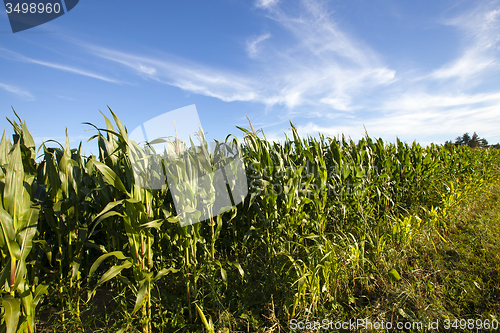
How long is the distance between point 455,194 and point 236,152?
5.15 metres

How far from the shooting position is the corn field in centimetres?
167

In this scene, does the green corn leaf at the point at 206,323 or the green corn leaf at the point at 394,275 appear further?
the green corn leaf at the point at 394,275

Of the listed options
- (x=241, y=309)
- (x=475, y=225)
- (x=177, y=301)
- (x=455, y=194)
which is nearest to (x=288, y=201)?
(x=241, y=309)

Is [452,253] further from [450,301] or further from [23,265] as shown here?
[23,265]

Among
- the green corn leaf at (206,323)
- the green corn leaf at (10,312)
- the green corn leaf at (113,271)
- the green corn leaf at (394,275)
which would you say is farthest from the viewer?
the green corn leaf at (394,275)

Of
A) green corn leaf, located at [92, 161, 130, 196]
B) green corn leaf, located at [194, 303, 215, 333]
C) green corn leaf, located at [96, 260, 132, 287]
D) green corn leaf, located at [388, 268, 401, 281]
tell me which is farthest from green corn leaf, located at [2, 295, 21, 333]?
green corn leaf, located at [388, 268, 401, 281]

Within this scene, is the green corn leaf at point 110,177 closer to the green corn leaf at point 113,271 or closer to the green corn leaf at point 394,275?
the green corn leaf at point 113,271

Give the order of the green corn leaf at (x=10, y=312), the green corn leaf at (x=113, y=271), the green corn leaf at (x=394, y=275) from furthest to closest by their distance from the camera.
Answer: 1. the green corn leaf at (x=394, y=275)
2. the green corn leaf at (x=113, y=271)
3. the green corn leaf at (x=10, y=312)

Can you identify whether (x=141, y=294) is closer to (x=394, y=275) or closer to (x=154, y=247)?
(x=154, y=247)

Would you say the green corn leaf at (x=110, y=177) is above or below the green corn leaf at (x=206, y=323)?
above

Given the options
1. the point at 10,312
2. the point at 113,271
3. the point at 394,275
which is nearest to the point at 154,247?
the point at 113,271

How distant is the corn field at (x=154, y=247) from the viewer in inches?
65.8

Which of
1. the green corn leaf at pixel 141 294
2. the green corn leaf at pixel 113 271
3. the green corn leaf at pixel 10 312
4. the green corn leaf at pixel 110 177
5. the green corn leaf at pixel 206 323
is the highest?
the green corn leaf at pixel 110 177

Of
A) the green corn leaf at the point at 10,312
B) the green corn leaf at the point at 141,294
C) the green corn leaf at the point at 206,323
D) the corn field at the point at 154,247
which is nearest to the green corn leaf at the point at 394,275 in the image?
the corn field at the point at 154,247
